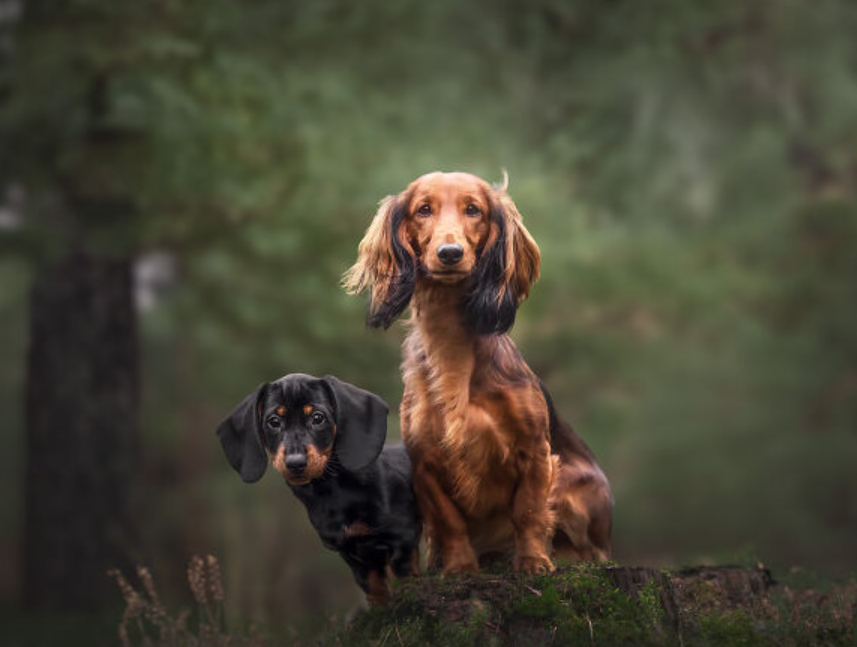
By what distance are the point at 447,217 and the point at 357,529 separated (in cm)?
139

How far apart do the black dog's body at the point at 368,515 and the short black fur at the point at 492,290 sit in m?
0.78

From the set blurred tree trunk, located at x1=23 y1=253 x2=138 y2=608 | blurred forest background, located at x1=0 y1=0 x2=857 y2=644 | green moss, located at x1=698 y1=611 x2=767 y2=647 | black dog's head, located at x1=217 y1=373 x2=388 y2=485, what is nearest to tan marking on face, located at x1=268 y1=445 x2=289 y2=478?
black dog's head, located at x1=217 y1=373 x2=388 y2=485

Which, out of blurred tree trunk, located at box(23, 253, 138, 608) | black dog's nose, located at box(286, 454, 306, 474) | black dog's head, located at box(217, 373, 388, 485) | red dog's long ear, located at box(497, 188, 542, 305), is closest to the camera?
black dog's nose, located at box(286, 454, 306, 474)

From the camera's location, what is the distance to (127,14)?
952 centimetres

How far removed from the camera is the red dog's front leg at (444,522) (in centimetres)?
494

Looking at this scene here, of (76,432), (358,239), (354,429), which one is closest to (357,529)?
(354,429)

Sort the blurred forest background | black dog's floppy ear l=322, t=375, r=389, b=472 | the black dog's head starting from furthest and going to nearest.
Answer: the blurred forest background, black dog's floppy ear l=322, t=375, r=389, b=472, the black dog's head

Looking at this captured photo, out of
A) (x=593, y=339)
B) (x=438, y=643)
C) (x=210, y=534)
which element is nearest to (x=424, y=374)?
(x=438, y=643)

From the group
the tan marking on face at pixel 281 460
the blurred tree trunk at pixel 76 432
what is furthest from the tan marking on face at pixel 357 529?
the blurred tree trunk at pixel 76 432

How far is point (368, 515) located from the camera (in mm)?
4898

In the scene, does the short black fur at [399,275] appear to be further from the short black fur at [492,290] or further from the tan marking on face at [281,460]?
the tan marking on face at [281,460]

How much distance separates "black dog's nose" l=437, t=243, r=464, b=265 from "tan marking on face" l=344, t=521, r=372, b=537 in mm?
1198

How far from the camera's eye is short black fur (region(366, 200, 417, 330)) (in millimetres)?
4887

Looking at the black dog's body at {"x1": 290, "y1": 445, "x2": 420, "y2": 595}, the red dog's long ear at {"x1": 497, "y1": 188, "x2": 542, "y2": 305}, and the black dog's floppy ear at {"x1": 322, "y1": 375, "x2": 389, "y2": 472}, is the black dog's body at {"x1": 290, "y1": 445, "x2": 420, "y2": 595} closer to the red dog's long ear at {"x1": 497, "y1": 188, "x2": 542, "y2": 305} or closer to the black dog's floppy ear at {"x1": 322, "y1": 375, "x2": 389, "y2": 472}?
the black dog's floppy ear at {"x1": 322, "y1": 375, "x2": 389, "y2": 472}
